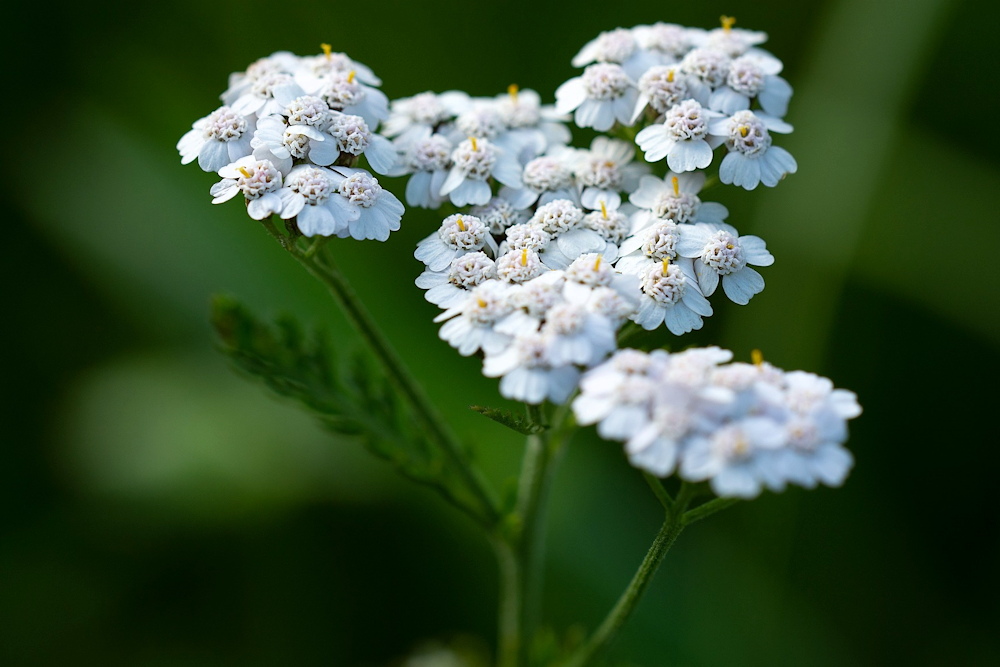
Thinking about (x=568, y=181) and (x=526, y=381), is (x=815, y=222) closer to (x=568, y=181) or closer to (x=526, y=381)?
(x=568, y=181)

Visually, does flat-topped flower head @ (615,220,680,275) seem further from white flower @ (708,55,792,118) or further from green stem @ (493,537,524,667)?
green stem @ (493,537,524,667)

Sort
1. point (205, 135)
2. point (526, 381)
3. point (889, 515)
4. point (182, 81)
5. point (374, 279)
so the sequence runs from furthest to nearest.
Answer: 1. point (182, 81)
2. point (374, 279)
3. point (889, 515)
4. point (205, 135)
5. point (526, 381)

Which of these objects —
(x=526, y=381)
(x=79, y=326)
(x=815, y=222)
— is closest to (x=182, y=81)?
(x=79, y=326)

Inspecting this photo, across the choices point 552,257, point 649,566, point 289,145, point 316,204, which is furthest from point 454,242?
point 649,566

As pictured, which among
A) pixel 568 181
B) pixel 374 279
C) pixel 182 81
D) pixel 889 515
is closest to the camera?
pixel 568 181

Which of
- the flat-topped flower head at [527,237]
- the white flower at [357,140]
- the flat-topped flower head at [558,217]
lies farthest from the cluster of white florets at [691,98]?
the white flower at [357,140]

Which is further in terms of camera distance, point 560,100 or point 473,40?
point 473,40

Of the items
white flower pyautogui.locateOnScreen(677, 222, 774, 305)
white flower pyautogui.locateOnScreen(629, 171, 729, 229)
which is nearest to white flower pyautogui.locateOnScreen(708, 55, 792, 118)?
white flower pyautogui.locateOnScreen(629, 171, 729, 229)
